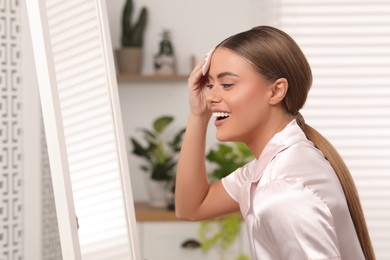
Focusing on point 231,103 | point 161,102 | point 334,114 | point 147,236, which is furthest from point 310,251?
point 161,102

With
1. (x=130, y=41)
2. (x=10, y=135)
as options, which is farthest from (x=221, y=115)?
(x=130, y=41)

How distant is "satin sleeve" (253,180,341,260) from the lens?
1021 mm

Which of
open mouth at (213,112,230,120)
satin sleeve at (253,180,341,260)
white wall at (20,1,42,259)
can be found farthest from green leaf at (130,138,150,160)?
satin sleeve at (253,180,341,260)

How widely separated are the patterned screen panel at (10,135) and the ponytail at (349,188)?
1074 mm

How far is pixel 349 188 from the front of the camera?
3.96 ft

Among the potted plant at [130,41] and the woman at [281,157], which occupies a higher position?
the potted plant at [130,41]

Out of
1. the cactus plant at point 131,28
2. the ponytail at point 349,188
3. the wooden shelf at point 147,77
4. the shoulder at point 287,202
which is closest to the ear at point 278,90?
the ponytail at point 349,188

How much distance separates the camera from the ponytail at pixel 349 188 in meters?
1.20

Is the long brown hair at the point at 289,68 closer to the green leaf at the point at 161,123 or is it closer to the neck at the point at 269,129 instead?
the neck at the point at 269,129

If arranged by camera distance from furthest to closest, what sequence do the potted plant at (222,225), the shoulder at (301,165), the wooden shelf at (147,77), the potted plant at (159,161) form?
1. the wooden shelf at (147,77)
2. the potted plant at (159,161)
3. the potted plant at (222,225)
4. the shoulder at (301,165)

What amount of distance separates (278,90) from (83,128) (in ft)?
1.34

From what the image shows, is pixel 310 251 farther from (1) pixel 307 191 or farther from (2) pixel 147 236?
(2) pixel 147 236

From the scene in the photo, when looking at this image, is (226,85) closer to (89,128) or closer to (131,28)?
(89,128)

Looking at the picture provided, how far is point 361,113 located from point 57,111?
8.93 feet
